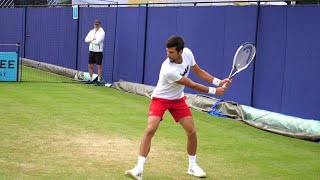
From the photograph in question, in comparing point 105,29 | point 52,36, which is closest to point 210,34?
point 105,29

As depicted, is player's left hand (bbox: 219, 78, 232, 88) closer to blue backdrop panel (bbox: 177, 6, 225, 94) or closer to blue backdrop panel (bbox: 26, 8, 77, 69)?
blue backdrop panel (bbox: 177, 6, 225, 94)

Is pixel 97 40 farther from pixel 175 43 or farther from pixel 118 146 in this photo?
pixel 175 43

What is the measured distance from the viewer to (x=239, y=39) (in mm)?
13695

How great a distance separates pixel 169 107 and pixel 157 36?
32.4 feet

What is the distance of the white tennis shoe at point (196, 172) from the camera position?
24.4 ft

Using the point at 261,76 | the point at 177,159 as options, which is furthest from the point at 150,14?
the point at 177,159

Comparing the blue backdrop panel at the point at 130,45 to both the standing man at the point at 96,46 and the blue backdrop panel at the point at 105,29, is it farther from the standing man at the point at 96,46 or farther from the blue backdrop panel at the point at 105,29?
the standing man at the point at 96,46

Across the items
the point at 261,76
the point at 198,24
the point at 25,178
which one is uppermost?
the point at 198,24

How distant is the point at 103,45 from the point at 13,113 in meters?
8.33

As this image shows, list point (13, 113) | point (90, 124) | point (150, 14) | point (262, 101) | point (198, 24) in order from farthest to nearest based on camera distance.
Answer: point (150, 14), point (198, 24), point (262, 101), point (13, 113), point (90, 124)

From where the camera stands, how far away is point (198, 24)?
49.9 ft

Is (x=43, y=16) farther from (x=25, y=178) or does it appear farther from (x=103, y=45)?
(x=25, y=178)

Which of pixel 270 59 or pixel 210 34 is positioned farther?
pixel 210 34

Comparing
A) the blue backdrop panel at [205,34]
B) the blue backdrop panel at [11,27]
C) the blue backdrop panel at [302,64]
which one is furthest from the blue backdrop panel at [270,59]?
the blue backdrop panel at [11,27]
